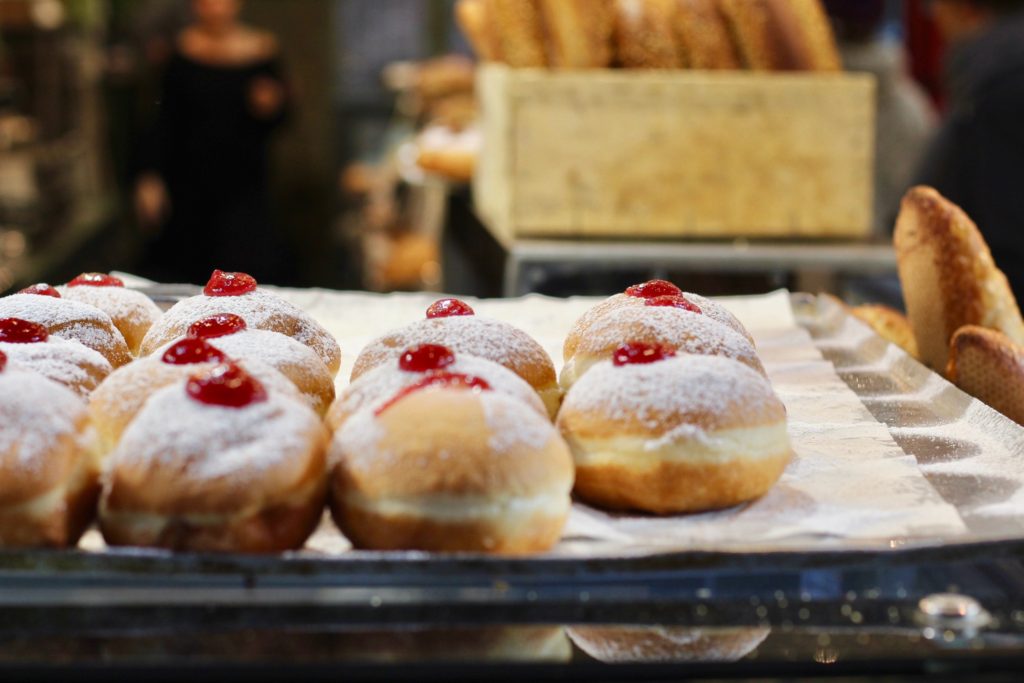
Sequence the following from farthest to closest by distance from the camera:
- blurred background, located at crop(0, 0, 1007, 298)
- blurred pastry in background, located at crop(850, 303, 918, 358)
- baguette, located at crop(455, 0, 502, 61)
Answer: blurred background, located at crop(0, 0, 1007, 298) → baguette, located at crop(455, 0, 502, 61) → blurred pastry in background, located at crop(850, 303, 918, 358)

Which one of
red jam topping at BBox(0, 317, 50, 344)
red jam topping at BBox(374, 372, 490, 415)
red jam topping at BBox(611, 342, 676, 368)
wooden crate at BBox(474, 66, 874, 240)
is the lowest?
wooden crate at BBox(474, 66, 874, 240)

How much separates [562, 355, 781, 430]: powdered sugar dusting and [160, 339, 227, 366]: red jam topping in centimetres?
39

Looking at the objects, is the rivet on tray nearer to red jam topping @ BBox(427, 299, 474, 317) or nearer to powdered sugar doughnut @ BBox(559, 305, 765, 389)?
powdered sugar doughnut @ BBox(559, 305, 765, 389)

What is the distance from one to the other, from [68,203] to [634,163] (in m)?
4.64

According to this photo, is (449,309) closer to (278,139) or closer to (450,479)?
(450,479)

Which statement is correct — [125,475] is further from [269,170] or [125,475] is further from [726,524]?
[269,170]

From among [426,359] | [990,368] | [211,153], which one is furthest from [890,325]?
[211,153]

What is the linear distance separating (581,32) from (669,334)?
178cm

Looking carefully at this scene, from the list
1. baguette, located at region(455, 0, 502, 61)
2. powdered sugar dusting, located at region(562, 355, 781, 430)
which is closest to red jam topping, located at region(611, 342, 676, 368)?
powdered sugar dusting, located at region(562, 355, 781, 430)

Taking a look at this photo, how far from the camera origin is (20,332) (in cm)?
139

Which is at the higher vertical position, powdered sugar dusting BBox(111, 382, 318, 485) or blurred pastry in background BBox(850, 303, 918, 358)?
powdered sugar dusting BBox(111, 382, 318, 485)

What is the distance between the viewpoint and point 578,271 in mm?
2883

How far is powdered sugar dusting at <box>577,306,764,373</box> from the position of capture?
1442mm

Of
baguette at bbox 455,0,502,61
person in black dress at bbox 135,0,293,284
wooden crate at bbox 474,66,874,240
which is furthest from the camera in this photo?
person in black dress at bbox 135,0,293,284
